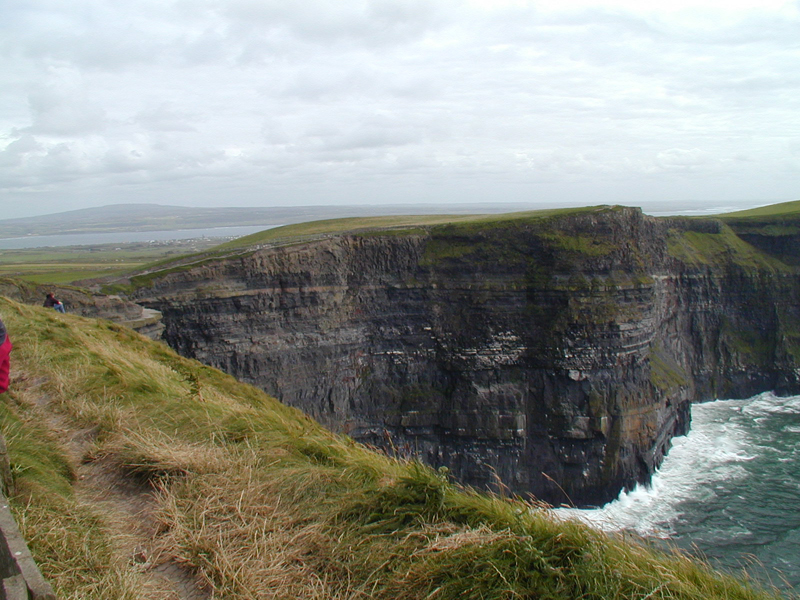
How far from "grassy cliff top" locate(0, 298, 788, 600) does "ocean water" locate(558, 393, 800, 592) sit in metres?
20.7

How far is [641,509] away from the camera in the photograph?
1232 inches

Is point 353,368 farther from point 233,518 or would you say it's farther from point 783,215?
point 783,215

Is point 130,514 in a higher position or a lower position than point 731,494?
higher

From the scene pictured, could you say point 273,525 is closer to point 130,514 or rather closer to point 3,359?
point 130,514

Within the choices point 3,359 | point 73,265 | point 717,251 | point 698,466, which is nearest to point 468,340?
point 698,466

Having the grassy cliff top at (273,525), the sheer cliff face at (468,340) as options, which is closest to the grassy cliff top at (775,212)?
the sheer cliff face at (468,340)

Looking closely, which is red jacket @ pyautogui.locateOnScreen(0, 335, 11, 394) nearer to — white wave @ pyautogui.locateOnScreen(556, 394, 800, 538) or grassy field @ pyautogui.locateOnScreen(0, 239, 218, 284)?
white wave @ pyautogui.locateOnScreen(556, 394, 800, 538)

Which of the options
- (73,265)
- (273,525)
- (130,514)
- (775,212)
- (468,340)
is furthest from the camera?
(73,265)

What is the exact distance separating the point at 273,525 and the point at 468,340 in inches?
1265

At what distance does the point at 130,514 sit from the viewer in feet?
16.3

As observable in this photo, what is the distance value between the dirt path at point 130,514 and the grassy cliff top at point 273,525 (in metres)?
0.02

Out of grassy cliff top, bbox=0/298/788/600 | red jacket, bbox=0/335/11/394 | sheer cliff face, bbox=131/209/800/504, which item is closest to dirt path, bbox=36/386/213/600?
grassy cliff top, bbox=0/298/788/600

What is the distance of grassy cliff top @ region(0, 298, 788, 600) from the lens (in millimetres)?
3869

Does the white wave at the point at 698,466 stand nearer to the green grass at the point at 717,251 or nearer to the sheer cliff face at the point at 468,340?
the sheer cliff face at the point at 468,340
